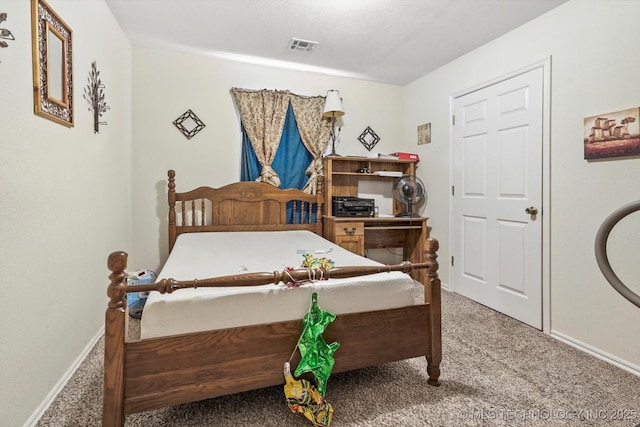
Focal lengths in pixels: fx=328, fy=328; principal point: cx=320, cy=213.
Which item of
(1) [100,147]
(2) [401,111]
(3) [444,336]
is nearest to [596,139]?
(3) [444,336]

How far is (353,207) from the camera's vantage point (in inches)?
138

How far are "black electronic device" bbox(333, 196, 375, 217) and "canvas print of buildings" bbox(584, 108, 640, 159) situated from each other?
1.87 meters

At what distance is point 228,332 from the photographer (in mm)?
1394

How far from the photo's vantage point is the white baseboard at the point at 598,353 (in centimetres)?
197

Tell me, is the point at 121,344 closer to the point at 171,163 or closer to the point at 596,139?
the point at 171,163

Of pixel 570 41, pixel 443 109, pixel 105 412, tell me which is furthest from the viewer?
pixel 443 109

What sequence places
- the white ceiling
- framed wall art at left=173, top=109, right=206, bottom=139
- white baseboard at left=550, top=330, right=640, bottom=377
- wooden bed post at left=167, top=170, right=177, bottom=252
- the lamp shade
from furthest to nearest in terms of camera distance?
the lamp shade
framed wall art at left=173, top=109, right=206, bottom=139
wooden bed post at left=167, top=170, right=177, bottom=252
the white ceiling
white baseboard at left=550, top=330, right=640, bottom=377

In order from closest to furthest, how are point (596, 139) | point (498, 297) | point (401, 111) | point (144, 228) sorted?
point (596, 139) < point (498, 297) < point (144, 228) < point (401, 111)

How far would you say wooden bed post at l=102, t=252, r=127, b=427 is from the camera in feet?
4.02

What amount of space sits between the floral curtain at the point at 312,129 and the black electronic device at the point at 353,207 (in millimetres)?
364

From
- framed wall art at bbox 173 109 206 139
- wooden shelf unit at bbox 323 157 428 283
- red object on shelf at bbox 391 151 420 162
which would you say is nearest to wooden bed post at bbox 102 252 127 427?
wooden shelf unit at bbox 323 157 428 283

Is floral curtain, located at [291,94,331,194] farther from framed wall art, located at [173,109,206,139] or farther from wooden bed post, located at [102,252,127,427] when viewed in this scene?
wooden bed post, located at [102,252,127,427]

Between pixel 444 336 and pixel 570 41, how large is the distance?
7.53 feet

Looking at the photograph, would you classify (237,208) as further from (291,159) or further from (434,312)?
(434,312)
